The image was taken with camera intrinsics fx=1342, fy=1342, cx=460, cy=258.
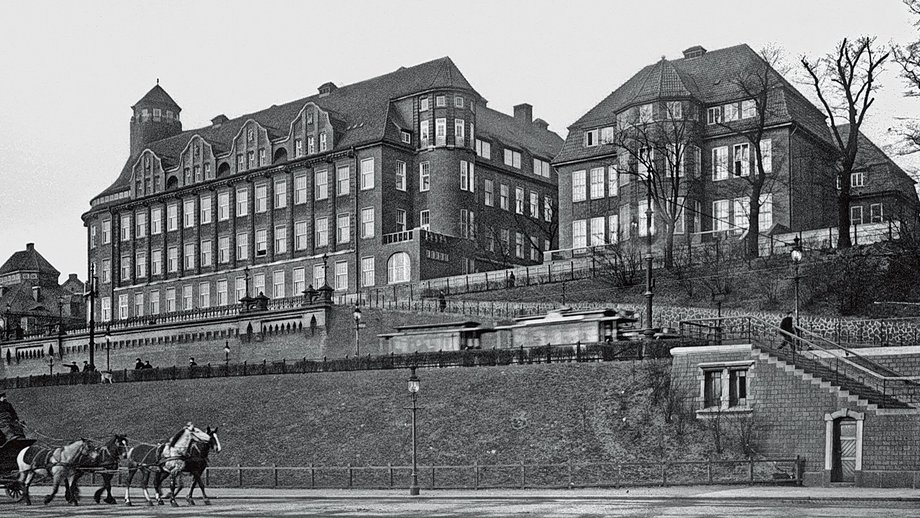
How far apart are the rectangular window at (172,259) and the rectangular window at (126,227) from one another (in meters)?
5.86

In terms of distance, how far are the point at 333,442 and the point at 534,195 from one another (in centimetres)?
5617

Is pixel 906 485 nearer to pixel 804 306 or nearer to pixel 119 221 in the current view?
pixel 804 306

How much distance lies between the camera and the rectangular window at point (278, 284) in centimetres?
9481

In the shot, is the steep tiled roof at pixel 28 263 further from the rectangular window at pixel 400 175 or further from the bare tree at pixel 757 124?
the bare tree at pixel 757 124

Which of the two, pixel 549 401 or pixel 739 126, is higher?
pixel 739 126

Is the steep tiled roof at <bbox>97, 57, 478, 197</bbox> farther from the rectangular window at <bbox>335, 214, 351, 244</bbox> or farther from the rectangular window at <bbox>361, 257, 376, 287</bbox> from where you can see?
the rectangular window at <bbox>361, 257, 376, 287</bbox>

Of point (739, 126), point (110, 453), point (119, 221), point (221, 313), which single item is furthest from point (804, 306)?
point (119, 221)

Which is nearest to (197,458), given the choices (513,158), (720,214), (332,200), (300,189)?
(720,214)

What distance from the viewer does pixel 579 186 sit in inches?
3469

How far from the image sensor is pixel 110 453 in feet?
117

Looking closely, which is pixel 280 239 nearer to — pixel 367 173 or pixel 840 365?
pixel 367 173

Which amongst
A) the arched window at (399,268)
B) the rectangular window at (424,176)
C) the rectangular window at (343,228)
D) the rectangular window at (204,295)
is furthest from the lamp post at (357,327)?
the rectangular window at (204,295)

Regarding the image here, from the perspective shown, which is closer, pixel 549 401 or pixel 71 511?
pixel 71 511

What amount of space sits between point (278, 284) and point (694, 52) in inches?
1298
